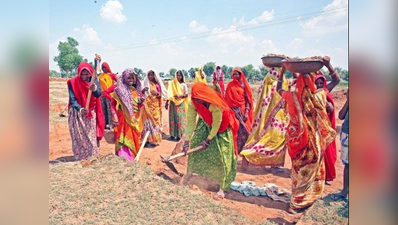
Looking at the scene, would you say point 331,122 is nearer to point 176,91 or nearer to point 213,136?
point 213,136

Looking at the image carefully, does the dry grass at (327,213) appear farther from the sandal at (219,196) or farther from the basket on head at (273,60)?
the basket on head at (273,60)

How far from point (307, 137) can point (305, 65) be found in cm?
101

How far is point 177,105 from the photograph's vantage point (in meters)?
8.25

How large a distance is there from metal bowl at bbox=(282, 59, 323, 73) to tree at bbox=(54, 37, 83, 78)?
33449 millimetres

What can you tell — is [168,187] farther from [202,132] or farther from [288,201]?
[288,201]

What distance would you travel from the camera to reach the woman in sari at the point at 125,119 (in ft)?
17.6

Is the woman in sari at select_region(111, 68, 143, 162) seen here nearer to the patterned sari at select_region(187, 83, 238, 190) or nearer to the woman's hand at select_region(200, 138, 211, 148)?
the patterned sari at select_region(187, 83, 238, 190)

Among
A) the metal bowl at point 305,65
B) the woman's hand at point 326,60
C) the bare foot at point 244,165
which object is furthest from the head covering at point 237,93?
the woman's hand at point 326,60

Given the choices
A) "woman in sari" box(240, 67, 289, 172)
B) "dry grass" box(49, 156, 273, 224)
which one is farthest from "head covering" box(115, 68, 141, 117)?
"woman in sari" box(240, 67, 289, 172)

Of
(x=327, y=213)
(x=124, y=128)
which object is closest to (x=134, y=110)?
(x=124, y=128)
